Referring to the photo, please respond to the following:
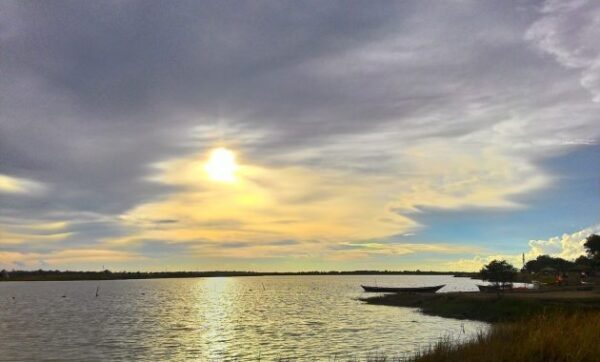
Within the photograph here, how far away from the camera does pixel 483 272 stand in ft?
278

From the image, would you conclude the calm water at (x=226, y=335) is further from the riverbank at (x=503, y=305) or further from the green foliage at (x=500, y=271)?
the green foliage at (x=500, y=271)

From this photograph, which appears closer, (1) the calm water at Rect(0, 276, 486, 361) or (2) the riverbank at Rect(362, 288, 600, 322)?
(1) the calm water at Rect(0, 276, 486, 361)

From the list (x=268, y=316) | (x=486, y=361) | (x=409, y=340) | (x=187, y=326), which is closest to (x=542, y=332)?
(x=486, y=361)

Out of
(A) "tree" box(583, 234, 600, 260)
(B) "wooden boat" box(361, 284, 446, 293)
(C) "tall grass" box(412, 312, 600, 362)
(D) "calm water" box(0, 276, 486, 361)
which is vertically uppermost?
(A) "tree" box(583, 234, 600, 260)

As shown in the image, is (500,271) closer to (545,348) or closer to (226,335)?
(226,335)

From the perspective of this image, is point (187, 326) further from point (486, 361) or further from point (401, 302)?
point (486, 361)

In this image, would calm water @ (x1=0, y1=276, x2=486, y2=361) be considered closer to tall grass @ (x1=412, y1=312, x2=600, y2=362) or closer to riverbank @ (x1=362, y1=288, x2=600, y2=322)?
riverbank @ (x1=362, y1=288, x2=600, y2=322)

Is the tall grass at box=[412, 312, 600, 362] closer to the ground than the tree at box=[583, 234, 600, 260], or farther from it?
closer to the ground

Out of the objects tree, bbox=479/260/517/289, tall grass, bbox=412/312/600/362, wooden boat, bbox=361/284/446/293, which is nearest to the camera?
tall grass, bbox=412/312/600/362

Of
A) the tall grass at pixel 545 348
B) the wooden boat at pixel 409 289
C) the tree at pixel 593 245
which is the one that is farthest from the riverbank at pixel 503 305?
the tree at pixel 593 245

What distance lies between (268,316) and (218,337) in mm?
23759

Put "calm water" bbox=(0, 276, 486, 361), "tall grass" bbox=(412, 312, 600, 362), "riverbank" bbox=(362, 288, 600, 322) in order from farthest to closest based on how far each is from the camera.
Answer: "riverbank" bbox=(362, 288, 600, 322)
"calm water" bbox=(0, 276, 486, 361)
"tall grass" bbox=(412, 312, 600, 362)

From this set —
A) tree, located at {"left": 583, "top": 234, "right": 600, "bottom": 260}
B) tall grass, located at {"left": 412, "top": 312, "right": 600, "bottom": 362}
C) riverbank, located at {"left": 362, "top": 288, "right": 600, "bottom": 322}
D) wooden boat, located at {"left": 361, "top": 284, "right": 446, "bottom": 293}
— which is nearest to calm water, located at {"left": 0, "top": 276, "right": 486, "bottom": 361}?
riverbank, located at {"left": 362, "top": 288, "right": 600, "bottom": 322}

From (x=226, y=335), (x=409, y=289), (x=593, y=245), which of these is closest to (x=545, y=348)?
(x=226, y=335)
